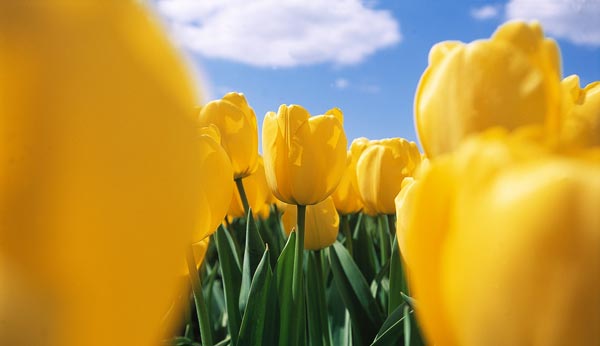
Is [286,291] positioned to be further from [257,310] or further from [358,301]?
[358,301]

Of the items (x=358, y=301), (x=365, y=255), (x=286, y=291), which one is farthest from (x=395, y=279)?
(x=365, y=255)

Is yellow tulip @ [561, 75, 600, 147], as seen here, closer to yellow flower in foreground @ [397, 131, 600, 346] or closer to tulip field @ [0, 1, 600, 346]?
tulip field @ [0, 1, 600, 346]

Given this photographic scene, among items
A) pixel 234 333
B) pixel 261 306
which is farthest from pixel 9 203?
pixel 234 333

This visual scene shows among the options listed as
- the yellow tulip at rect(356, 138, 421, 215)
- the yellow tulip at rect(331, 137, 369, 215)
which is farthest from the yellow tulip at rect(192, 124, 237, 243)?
the yellow tulip at rect(331, 137, 369, 215)

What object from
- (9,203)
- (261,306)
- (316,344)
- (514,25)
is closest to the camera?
(9,203)

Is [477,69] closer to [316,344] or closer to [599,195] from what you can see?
[599,195]

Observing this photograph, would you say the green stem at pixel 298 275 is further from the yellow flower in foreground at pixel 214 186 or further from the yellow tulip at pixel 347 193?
the yellow tulip at pixel 347 193
